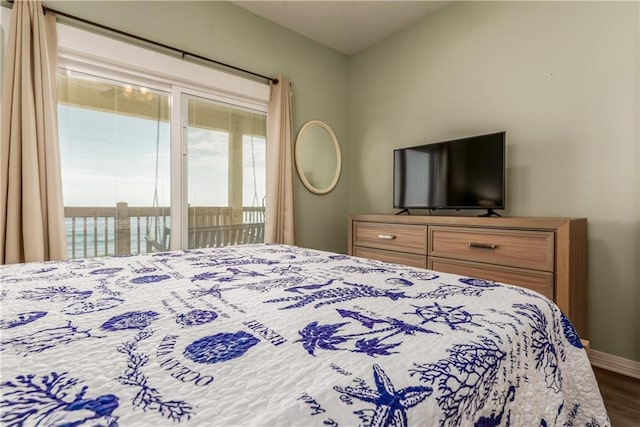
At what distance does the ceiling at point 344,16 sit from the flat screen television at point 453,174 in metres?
1.25

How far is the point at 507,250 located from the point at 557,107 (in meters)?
1.08

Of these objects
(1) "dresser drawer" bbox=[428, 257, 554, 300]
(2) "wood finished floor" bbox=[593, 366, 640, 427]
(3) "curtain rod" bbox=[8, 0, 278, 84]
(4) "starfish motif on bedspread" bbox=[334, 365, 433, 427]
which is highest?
(3) "curtain rod" bbox=[8, 0, 278, 84]

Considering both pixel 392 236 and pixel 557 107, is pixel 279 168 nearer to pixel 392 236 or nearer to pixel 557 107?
pixel 392 236

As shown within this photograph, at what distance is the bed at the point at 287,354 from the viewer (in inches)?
16.4

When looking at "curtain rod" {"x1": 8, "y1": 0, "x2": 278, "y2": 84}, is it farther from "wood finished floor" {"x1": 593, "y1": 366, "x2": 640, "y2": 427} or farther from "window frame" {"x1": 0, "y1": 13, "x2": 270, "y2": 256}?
"wood finished floor" {"x1": 593, "y1": 366, "x2": 640, "y2": 427}

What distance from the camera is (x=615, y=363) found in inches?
79.4

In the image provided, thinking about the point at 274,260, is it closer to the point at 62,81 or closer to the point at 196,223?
the point at 196,223

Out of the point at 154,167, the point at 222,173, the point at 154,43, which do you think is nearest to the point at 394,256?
the point at 222,173

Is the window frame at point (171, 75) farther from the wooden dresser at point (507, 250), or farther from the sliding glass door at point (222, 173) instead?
the wooden dresser at point (507, 250)

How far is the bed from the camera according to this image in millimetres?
417

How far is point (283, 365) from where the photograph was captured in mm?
509

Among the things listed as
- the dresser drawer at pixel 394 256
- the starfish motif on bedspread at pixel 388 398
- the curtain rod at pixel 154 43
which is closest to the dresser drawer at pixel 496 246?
the dresser drawer at pixel 394 256

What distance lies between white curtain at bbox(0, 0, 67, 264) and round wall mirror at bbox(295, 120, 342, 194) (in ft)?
6.29

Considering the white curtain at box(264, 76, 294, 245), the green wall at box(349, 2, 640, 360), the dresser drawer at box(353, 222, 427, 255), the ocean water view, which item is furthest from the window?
the green wall at box(349, 2, 640, 360)
